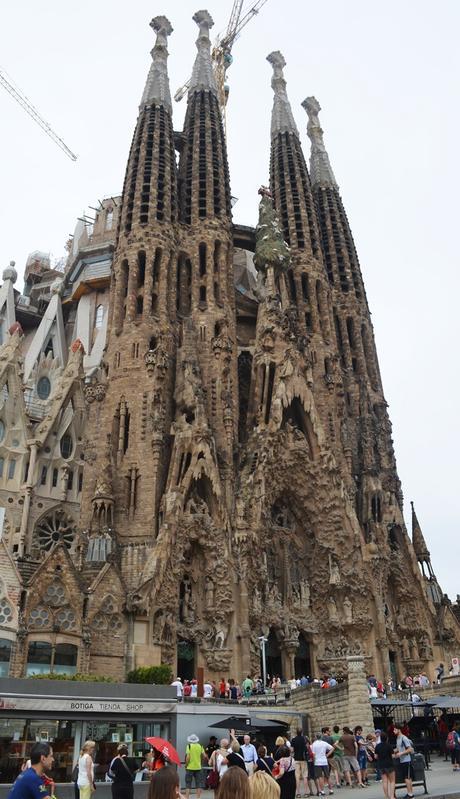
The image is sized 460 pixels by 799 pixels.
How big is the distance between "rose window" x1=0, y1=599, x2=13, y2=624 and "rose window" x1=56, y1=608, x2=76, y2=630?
1854 millimetres

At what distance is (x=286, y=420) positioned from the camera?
38.4 meters

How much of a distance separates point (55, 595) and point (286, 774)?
801 inches

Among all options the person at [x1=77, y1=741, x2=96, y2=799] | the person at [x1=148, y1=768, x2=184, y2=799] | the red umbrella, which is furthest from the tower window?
the person at [x1=148, y1=768, x2=184, y2=799]

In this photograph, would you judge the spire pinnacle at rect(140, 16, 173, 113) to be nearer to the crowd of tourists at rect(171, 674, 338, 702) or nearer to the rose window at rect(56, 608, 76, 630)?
the rose window at rect(56, 608, 76, 630)

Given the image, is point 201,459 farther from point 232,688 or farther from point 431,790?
point 431,790

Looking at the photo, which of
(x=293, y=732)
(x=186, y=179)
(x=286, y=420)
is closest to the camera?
(x=293, y=732)

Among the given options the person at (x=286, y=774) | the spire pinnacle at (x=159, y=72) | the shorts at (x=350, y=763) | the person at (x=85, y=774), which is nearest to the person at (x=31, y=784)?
the person at (x=286, y=774)

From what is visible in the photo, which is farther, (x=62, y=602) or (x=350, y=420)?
(x=350, y=420)

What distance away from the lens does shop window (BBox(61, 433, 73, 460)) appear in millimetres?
40713

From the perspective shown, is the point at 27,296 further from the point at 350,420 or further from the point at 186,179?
the point at 350,420

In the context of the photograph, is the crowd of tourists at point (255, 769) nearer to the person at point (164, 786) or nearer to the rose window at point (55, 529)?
the person at point (164, 786)

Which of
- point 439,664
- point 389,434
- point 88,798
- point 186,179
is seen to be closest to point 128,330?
point 186,179

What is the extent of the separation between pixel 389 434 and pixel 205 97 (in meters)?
27.4

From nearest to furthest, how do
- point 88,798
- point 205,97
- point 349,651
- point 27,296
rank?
point 88,798
point 349,651
point 205,97
point 27,296
